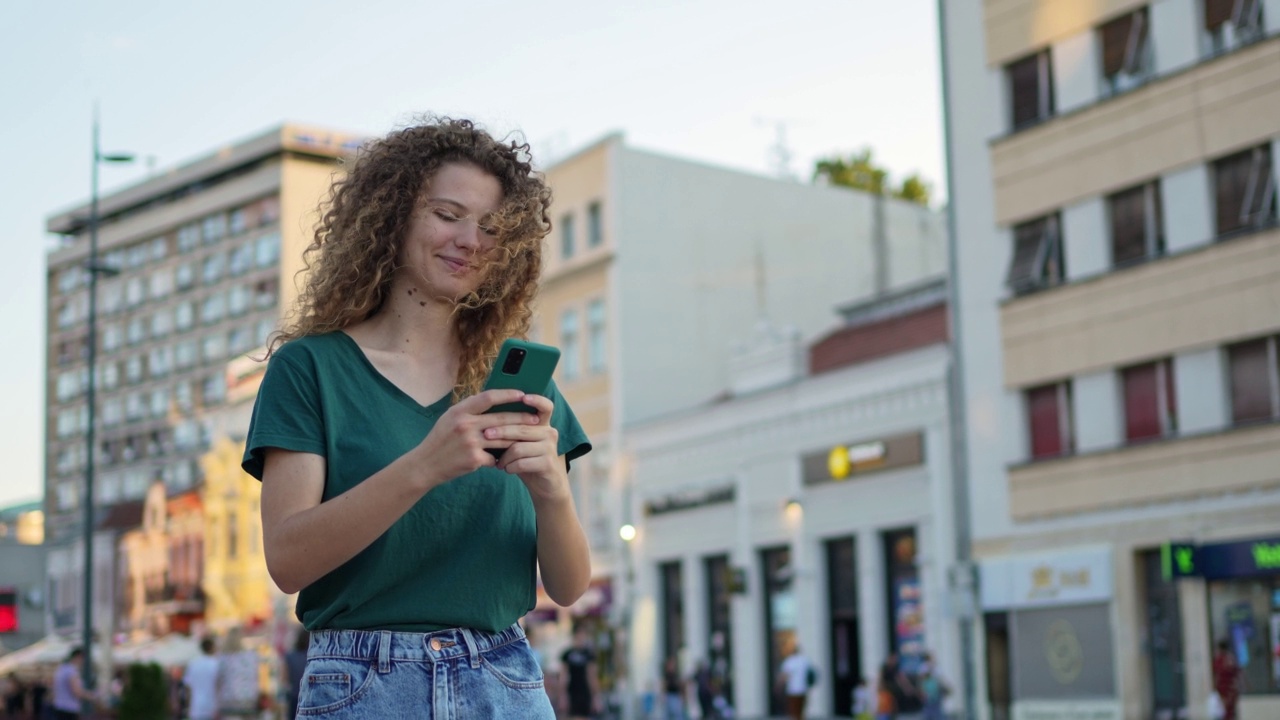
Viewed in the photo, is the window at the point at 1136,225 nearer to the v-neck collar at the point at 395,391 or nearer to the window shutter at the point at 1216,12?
the window shutter at the point at 1216,12

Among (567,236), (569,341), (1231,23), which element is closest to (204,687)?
(1231,23)

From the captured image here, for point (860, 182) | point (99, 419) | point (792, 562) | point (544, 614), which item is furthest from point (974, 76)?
point (99, 419)

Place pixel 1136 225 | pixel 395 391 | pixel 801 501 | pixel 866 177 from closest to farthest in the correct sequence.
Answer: pixel 395 391
pixel 1136 225
pixel 801 501
pixel 866 177

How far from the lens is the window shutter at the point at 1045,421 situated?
33.5 meters

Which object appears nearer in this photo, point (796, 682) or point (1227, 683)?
point (1227, 683)

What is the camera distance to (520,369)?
9.12ft

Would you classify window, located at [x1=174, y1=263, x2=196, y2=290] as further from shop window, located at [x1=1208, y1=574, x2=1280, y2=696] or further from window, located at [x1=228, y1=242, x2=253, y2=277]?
shop window, located at [x1=1208, y1=574, x2=1280, y2=696]

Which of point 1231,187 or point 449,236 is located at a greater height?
point 1231,187

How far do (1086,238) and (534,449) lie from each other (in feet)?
103

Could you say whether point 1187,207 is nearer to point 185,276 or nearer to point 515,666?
point 515,666

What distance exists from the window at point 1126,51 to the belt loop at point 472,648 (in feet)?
101

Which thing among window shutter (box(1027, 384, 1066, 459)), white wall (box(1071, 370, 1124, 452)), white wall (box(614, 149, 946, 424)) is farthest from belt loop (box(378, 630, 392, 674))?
white wall (box(614, 149, 946, 424))

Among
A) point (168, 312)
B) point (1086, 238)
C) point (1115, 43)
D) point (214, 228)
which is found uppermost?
point (214, 228)

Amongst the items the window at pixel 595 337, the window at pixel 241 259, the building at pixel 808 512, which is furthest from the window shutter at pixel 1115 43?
the window at pixel 241 259
